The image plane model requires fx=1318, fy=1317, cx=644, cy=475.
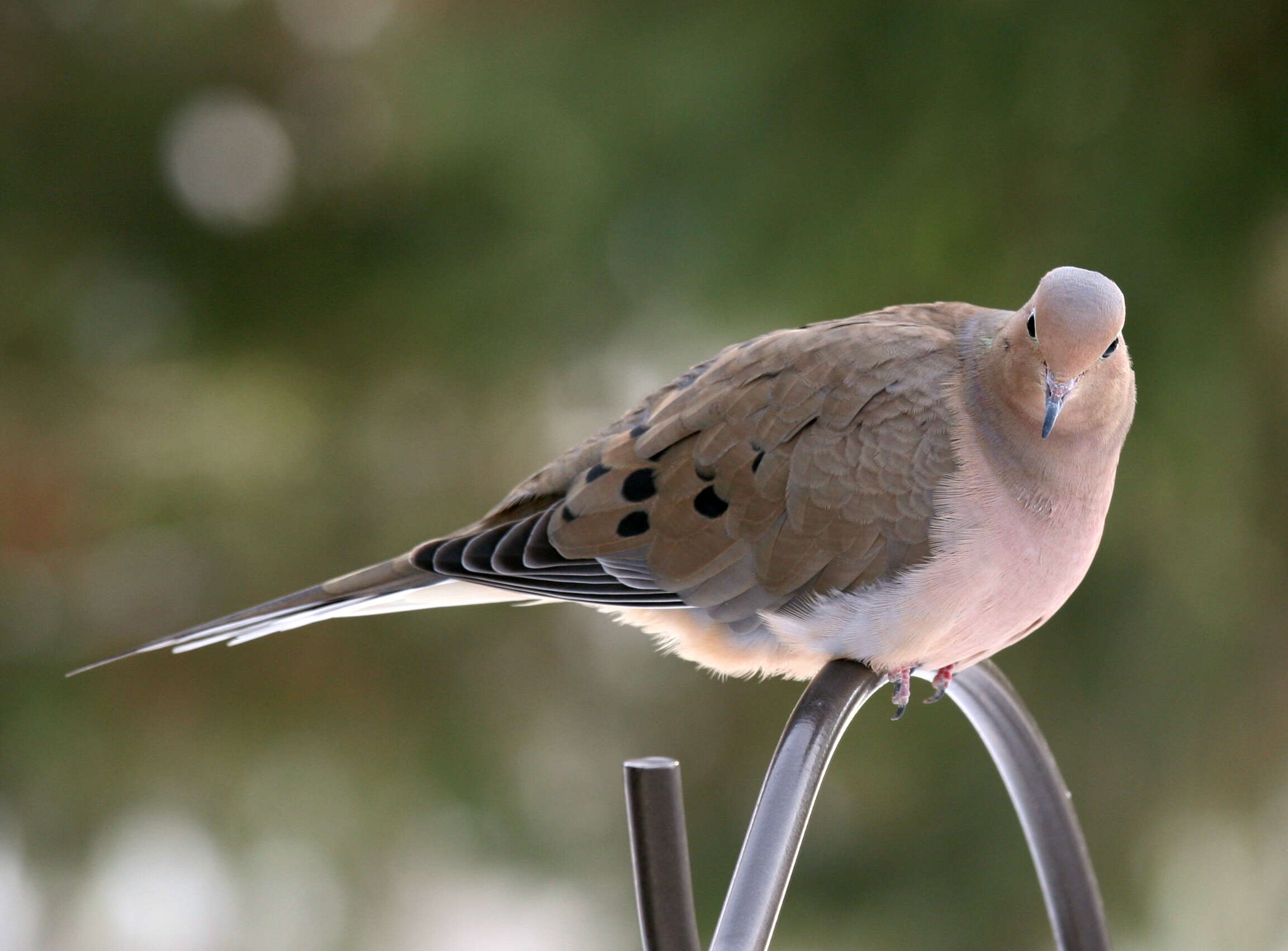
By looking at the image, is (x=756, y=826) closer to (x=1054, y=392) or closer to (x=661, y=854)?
(x=661, y=854)

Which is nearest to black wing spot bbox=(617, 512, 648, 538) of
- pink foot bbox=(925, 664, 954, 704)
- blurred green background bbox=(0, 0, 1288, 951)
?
pink foot bbox=(925, 664, 954, 704)

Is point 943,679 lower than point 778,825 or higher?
higher

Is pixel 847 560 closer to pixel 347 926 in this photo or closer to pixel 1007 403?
pixel 1007 403

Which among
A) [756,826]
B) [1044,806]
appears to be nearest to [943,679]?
[1044,806]

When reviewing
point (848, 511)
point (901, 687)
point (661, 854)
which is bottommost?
point (661, 854)

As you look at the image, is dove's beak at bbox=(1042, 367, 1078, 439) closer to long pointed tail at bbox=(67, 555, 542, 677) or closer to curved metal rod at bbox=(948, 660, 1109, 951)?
curved metal rod at bbox=(948, 660, 1109, 951)

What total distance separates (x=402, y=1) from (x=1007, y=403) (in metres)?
1.29

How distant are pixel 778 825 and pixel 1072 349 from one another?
16.5 inches

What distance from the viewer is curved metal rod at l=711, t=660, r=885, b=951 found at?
2.42 ft

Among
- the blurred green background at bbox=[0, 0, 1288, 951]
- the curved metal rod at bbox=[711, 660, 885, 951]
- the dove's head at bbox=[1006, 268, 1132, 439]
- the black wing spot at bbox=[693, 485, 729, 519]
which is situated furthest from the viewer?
the blurred green background at bbox=[0, 0, 1288, 951]

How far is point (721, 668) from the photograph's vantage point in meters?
1.16

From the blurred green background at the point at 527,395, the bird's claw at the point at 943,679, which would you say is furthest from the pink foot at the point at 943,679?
the blurred green background at the point at 527,395

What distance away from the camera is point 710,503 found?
1092 millimetres

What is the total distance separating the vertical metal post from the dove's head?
43 centimetres
